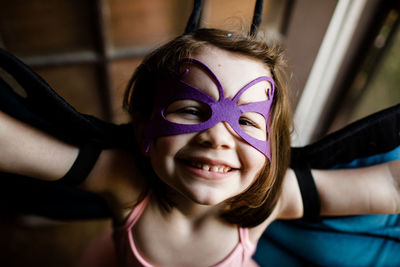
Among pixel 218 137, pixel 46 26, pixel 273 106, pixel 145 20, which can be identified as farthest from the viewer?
pixel 145 20

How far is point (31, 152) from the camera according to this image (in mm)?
604

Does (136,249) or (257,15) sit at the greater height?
(257,15)

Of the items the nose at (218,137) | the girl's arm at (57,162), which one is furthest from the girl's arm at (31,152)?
the nose at (218,137)

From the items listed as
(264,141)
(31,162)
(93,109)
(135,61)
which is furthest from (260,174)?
(93,109)

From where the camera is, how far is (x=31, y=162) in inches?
23.9

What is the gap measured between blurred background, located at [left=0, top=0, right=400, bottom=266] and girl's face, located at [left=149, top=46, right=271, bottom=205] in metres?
0.39

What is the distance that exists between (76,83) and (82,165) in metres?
0.60

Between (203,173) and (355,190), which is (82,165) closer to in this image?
(203,173)

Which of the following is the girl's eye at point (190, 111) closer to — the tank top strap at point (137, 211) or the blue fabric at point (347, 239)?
the tank top strap at point (137, 211)

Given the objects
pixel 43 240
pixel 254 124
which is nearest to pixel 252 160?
pixel 254 124

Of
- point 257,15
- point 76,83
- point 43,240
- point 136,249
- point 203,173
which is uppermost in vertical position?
point 257,15

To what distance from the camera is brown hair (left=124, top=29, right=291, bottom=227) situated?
0.63m

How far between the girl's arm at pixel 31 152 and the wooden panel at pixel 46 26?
53 cm

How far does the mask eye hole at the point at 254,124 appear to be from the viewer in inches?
23.9
